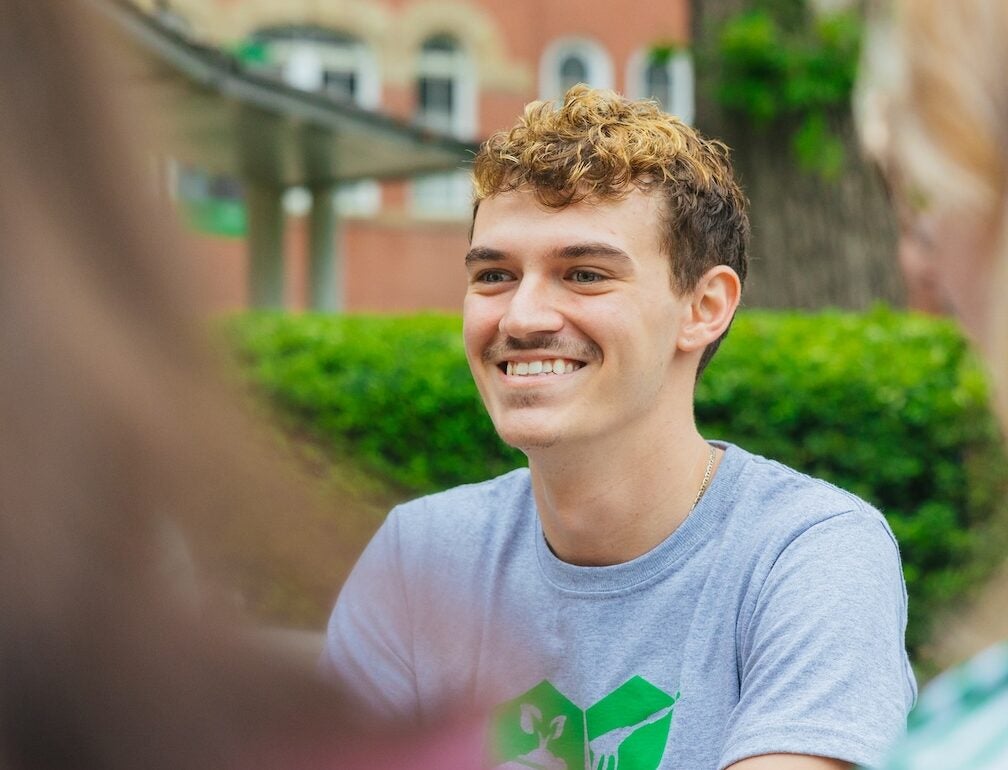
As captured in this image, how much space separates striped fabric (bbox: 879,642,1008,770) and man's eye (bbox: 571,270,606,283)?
136 centimetres

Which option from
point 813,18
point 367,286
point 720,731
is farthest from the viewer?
point 367,286

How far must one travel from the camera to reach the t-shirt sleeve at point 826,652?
5.75ft

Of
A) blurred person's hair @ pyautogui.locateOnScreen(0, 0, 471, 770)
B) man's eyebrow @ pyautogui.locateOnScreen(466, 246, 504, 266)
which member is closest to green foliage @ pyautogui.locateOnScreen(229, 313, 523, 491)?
man's eyebrow @ pyautogui.locateOnScreen(466, 246, 504, 266)

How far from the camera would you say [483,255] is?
2264 millimetres

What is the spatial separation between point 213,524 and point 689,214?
5.51ft

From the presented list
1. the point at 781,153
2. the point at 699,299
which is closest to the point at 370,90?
the point at 781,153

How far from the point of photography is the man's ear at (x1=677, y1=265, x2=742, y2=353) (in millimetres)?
2340

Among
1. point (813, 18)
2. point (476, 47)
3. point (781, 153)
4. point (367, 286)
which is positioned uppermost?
point (476, 47)

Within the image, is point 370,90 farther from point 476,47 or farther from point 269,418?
point 269,418

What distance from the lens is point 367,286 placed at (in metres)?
19.7

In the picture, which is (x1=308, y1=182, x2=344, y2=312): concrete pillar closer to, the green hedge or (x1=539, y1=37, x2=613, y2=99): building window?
the green hedge

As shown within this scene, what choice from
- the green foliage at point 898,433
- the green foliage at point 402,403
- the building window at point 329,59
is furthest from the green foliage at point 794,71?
the building window at point 329,59

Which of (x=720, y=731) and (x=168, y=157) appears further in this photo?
(x=720, y=731)

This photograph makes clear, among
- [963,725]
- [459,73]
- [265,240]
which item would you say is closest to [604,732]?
Result: [963,725]
